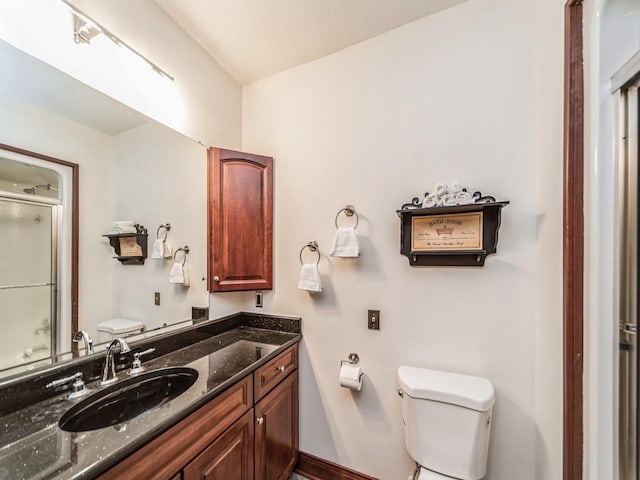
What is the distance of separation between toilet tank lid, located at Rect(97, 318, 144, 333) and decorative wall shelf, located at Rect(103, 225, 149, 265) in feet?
0.95

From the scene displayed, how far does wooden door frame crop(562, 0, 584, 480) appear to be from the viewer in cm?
95

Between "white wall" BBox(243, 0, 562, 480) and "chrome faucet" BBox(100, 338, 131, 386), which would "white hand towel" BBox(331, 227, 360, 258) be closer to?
"white wall" BBox(243, 0, 562, 480)

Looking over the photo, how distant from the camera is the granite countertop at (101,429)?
71cm

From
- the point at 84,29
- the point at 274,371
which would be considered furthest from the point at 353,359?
the point at 84,29

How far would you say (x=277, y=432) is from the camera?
5.15 ft

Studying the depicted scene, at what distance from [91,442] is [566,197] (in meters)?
1.76

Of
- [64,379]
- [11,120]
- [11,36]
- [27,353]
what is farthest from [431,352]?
[11,36]

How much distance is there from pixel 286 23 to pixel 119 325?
1.86 meters

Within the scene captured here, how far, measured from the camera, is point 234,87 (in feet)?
6.68

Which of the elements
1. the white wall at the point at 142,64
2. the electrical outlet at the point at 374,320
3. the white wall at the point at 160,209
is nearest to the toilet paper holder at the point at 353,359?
the electrical outlet at the point at 374,320

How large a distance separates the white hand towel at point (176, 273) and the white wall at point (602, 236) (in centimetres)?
189

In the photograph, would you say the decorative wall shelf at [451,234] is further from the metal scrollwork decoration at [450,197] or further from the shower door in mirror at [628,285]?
the shower door in mirror at [628,285]

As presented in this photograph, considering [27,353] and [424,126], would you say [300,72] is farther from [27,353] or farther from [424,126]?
[27,353]

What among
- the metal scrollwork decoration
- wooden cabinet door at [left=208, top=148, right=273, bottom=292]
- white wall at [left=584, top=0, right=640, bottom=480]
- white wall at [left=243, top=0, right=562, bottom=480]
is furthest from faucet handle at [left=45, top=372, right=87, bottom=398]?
white wall at [left=584, top=0, right=640, bottom=480]
